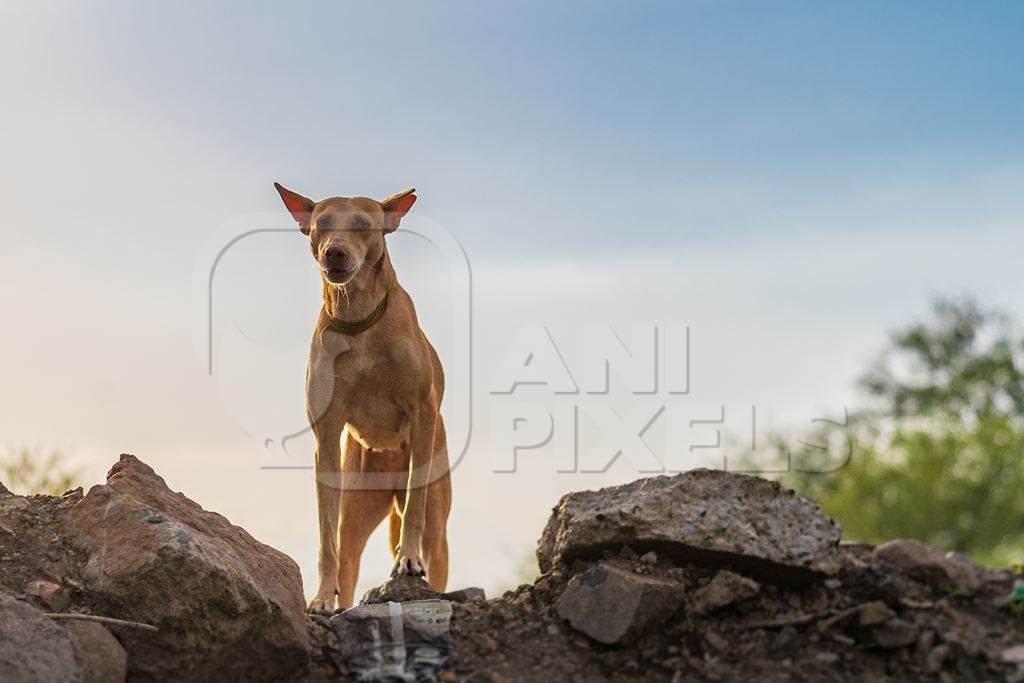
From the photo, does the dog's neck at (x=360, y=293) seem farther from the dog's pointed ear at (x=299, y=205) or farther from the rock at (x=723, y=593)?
the rock at (x=723, y=593)

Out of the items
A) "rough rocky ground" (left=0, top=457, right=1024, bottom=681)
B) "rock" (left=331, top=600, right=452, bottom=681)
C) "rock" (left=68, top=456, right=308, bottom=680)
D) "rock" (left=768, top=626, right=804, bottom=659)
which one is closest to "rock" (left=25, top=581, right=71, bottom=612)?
"rough rocky ground" (left=0, top=457, right=1024, bottom=681)

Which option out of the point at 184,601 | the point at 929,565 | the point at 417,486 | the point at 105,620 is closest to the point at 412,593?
the point at 417,486

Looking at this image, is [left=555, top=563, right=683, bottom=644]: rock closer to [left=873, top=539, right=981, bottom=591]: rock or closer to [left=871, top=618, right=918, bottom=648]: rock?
[left=871, top=618, right=918, bottom=648]: rock

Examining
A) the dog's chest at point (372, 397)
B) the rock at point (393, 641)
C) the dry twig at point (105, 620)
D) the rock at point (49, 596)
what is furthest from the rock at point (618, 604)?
the rock at point (49, 596)

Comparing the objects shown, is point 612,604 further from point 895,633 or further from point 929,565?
point 929,565

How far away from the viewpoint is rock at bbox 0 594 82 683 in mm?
6242

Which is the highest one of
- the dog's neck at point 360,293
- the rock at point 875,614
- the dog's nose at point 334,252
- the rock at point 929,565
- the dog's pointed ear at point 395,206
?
the dog's pointed ear at point 395,206

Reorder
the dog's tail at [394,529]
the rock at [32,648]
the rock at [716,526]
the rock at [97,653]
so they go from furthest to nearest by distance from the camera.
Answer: the dog's tail at [394,529] → the rock at [716,526] → the rock at [97,653] → the rock at [32,648]

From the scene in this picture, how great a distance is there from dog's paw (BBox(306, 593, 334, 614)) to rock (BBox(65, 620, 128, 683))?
69.0 inches

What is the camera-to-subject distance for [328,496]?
8648 mm

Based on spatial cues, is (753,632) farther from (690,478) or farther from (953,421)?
(953,421)

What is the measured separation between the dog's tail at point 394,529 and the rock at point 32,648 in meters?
3.66

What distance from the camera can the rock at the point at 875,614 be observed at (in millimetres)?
6293

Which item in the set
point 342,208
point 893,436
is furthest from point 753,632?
point 893,436
